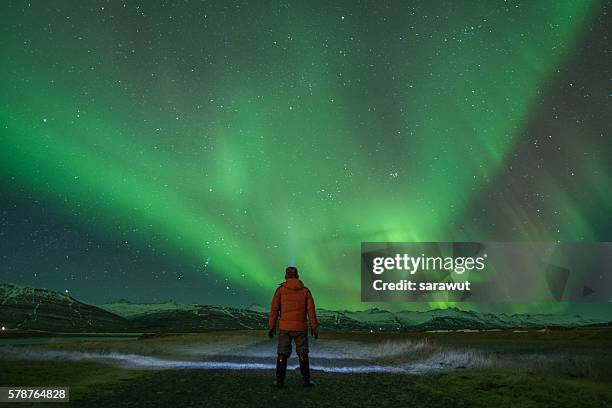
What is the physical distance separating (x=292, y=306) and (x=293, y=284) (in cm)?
50

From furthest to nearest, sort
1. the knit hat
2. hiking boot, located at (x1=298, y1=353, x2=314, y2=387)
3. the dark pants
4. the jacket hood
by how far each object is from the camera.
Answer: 1. the knit hat
2. the jacket hood
3. the dark pants
4. hiking boot, located at (x1=298, y1=353, x2=314, y2=387)

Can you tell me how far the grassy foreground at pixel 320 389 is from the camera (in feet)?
33.4

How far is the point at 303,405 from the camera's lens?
9.62 m

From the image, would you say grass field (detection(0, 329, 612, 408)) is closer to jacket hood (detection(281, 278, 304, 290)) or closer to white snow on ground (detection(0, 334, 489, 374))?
white snow on ground (detection(0, 334, 489, 374))

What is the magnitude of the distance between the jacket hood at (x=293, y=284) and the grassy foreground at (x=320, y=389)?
7.18 ft

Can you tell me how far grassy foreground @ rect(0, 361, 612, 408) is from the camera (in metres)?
10.2

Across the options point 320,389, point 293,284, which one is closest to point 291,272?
point 293,284

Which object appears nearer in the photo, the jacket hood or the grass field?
the grass field

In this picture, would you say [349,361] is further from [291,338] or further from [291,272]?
[291,272]

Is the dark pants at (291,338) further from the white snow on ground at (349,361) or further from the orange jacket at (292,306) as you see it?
the white snow on ground at (349,361)

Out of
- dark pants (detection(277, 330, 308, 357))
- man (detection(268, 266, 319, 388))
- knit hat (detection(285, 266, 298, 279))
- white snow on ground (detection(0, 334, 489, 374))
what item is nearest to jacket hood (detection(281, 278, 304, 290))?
man (detection(268, 266, 319, 388))

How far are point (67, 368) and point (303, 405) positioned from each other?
33.6ft

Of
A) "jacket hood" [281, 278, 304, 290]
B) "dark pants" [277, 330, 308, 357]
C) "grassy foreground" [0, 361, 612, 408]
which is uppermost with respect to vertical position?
"jacket hood" [281, 278, 304, 290]

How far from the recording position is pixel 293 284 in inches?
506
